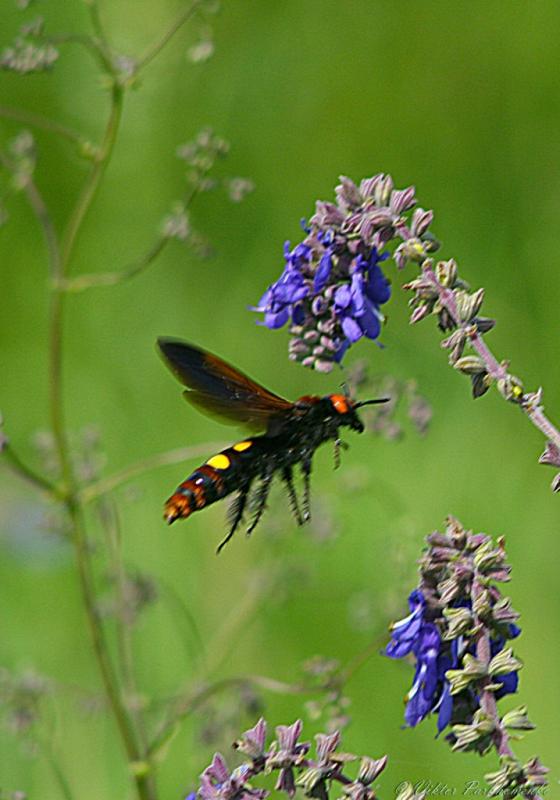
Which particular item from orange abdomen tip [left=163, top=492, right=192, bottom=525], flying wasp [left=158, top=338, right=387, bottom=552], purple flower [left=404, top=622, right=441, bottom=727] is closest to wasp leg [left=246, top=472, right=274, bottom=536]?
flying wasp [left=158, top=338, right=387, bottom=552]

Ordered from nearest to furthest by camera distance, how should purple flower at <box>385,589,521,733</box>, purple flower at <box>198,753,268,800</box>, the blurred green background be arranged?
purple flower at <box>198,753,268,800</box> < purple flower at <box>385,589,521,733</box> < the blurred green background

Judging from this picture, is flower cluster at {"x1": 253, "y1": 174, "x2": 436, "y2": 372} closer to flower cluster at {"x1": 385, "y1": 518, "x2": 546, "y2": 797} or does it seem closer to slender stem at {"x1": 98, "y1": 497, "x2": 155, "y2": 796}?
flower cluster at {"x1": 385, "y1": 518, "x2": 546, "y2": 797}

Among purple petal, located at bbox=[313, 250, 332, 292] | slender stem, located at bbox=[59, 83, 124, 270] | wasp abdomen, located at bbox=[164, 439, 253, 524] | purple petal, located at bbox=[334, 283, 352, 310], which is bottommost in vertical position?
wasp abdomen, located at bbox=[164, 439, 253, 524]

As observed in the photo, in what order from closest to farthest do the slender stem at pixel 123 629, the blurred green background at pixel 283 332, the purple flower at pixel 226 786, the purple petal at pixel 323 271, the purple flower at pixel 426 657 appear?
1. the purple flower at pixel 226 786
2. the purple flower at pixel 426 657
3. the purple petal at pixel 323 271
4. the slender stem at pixel 123 629
5. the blurred green background at pixel 283 332

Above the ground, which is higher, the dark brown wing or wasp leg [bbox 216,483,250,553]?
the dark brown wing

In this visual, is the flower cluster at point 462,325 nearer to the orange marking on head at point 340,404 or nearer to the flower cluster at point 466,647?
the flower cluster at point 466,647

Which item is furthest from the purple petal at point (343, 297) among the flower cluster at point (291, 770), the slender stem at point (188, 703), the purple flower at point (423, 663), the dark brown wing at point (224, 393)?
the slender stem at point (188, 703)

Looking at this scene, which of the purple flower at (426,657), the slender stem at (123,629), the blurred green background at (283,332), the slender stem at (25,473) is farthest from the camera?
the blurred green background at (283,332)
